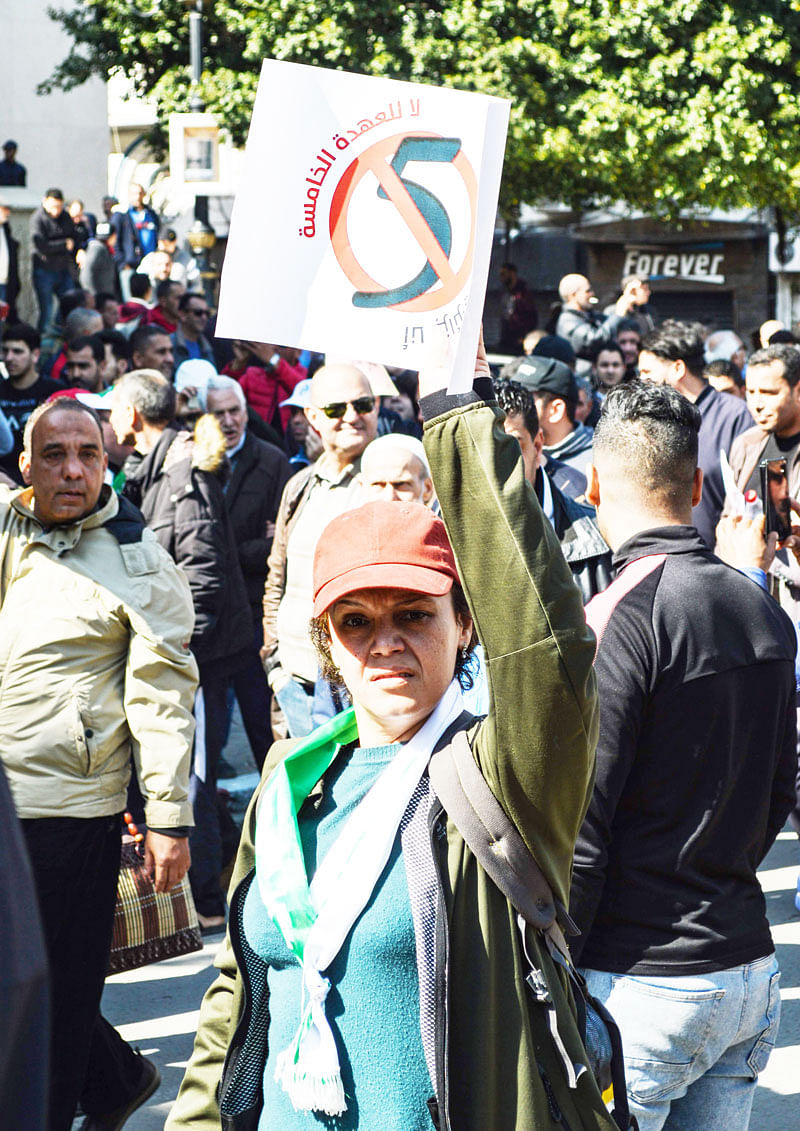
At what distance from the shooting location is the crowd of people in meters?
2.08

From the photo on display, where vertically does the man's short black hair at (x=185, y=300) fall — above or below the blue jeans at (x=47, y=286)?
below

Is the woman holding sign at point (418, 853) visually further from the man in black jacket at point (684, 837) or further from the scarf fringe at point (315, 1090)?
the man in black jacket at point (684, 837)

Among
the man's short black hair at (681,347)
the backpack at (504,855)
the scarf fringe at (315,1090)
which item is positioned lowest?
the scarf fringe at (315,1090)

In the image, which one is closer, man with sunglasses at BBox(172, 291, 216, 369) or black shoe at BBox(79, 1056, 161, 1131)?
black shoe at BBox(79, 1056, 161, 1131)

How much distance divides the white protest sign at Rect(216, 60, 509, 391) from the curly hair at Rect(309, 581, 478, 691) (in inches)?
15.7

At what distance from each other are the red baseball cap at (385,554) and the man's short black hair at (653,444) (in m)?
0.85

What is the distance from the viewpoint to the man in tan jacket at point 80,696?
158 inches

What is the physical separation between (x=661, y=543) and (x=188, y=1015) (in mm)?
3165

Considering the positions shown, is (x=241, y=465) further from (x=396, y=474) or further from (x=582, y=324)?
(x=582, y=324)

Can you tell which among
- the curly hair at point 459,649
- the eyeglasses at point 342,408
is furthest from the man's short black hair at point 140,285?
the curly hair at point 459,649

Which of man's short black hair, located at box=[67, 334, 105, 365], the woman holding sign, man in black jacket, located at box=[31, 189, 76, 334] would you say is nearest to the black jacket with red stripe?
the woman holding sign

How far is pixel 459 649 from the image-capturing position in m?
2.47

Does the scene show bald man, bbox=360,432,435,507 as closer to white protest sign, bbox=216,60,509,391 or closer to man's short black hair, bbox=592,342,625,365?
white protest sign, bbox=216,60,509,391

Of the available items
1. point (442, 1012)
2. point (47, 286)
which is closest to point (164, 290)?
point (47, 286)
